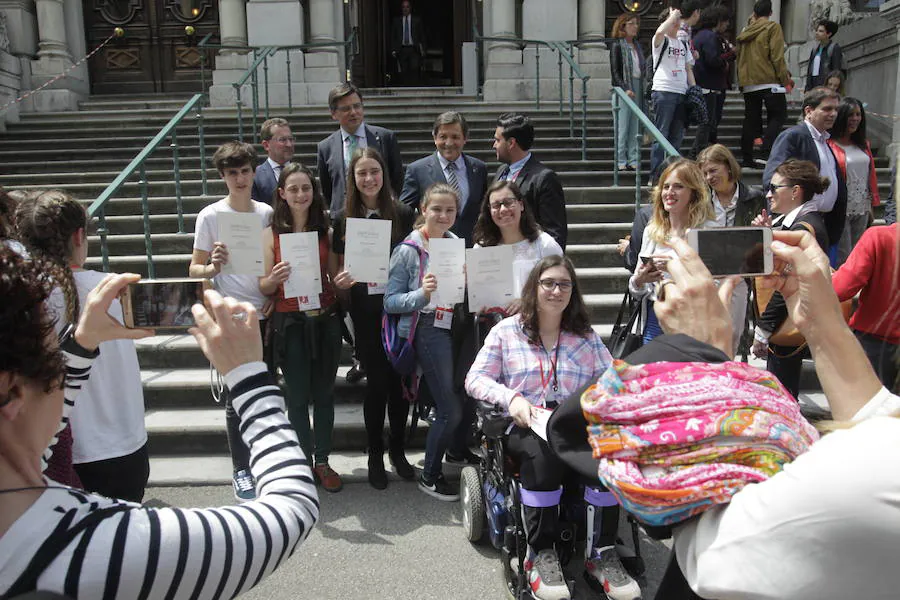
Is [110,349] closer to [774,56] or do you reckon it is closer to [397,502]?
[397,502]

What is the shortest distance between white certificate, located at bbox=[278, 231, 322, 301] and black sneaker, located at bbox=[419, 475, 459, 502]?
136 cm

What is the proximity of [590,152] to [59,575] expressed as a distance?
862cm

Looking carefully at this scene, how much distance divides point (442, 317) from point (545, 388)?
89cm

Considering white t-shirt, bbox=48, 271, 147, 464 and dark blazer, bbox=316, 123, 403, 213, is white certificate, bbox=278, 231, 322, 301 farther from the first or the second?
white t-shirt, bbox=48, 271, 147, 464

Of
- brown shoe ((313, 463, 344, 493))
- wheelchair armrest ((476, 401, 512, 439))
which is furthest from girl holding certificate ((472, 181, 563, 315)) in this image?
brown shoe ((313, 463, 344, 493))

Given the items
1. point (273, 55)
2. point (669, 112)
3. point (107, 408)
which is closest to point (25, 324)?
point (107, 408)

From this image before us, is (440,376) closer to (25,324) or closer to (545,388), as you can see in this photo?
(545,388)

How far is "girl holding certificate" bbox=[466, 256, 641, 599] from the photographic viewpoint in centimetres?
299

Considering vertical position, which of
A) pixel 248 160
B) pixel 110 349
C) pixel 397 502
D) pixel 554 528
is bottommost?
pixel 397 502

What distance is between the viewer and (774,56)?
823 centimetres

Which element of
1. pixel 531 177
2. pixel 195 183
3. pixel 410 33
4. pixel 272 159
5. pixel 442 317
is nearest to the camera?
pixel 442 317

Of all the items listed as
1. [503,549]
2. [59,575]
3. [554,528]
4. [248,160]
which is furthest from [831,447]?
[248,160]

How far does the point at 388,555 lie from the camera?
11.5 ft

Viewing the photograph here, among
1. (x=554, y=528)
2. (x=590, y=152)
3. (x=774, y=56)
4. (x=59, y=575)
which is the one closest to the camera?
(x=59, y=575)
